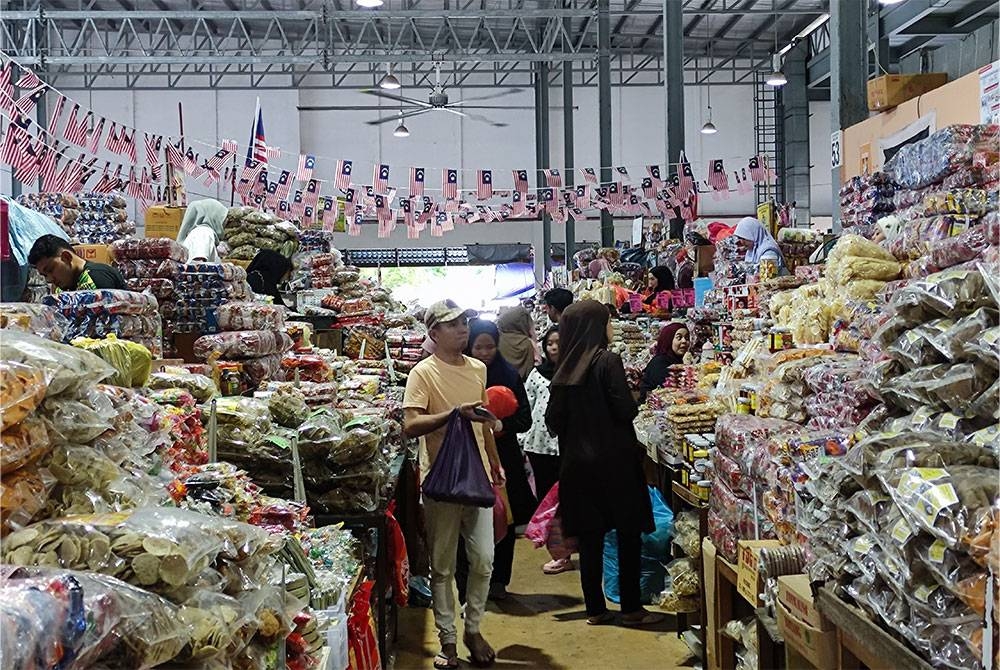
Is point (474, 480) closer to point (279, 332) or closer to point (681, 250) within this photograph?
point (279, 332)

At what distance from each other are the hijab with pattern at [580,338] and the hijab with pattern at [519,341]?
1273 millimetres

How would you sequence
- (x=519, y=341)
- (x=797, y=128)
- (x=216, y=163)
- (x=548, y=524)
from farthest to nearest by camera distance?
1. (x=797, y=128)
2. (x=216, y=163)
3. (x=519, y=341)
4. (x=548, y=524)

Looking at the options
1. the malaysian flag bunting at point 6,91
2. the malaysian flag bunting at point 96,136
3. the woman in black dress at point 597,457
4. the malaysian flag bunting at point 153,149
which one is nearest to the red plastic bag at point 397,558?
the woman in black dress at point 597,457

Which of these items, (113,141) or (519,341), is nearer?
(519,341)

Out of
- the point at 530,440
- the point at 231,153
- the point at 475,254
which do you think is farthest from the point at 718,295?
the point at 475,254

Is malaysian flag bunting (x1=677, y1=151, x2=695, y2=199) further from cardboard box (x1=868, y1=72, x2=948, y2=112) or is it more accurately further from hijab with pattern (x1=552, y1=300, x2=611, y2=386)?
hijab with pattern (x1=552, y1=300, x2=611, y2=386)

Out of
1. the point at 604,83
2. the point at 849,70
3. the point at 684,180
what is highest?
the point at 604,83

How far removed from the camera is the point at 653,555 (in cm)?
518

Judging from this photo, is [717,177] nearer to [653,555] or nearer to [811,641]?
[653,555]

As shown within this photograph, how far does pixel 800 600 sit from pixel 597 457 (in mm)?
2494

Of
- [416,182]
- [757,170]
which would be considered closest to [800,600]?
[416,182]

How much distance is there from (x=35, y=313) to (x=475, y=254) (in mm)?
20999

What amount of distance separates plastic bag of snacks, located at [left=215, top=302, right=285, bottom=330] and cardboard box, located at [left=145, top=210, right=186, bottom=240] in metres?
2.93

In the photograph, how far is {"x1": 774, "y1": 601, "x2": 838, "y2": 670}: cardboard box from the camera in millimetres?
2180
